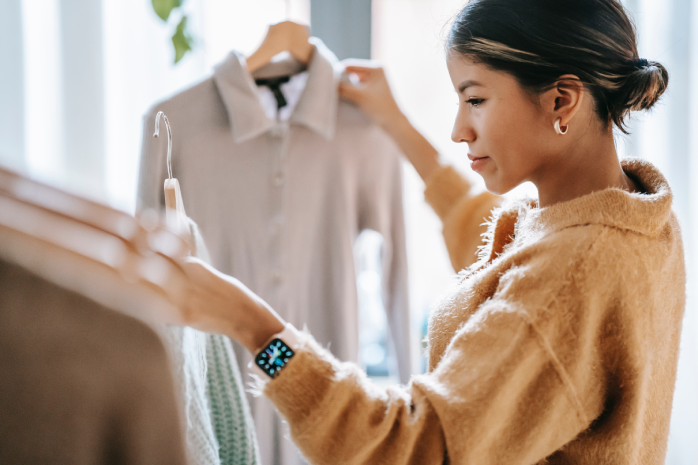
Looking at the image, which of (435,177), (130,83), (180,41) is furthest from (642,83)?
(130,83)

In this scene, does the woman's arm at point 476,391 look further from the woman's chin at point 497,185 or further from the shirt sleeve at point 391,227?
the shirt sleeve at point 391,227

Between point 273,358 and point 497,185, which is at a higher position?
point 497,185

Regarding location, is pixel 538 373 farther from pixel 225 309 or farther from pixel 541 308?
pixel 225 309

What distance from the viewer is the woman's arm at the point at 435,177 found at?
1030mm

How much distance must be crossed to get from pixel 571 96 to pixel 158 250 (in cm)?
48

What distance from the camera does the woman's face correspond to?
2.12ft

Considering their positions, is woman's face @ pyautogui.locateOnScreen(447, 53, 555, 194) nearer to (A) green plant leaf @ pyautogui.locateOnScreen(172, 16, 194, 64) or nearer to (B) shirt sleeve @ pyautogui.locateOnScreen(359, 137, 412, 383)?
(B) shirt sleeve @ pyautogui.locateOnScreen(359, 137, 412, 383)

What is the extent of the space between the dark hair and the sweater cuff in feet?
1.32

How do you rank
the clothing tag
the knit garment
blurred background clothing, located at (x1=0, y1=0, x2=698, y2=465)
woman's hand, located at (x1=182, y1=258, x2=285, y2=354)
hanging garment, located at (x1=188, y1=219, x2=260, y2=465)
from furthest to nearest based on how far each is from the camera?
blurred background clothing, located at (x1=0, y1=0, x2=698, y2=465) → the clothing tag → hanging garment, located at (x1=188, y1=219, x2=260, y2=465) → the knit garment → woman's hand, located at (x1=182, y1=258, x2=285, y2=354)

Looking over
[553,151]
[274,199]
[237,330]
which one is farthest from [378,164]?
[237,330]

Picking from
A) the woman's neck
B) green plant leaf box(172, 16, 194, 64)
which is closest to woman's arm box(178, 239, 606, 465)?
the woman's neck

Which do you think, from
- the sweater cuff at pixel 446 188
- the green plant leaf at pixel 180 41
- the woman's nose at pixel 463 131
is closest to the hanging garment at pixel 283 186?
the sweater cuff at pixel 446 188

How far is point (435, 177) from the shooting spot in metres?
1.06

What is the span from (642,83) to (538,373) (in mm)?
361
